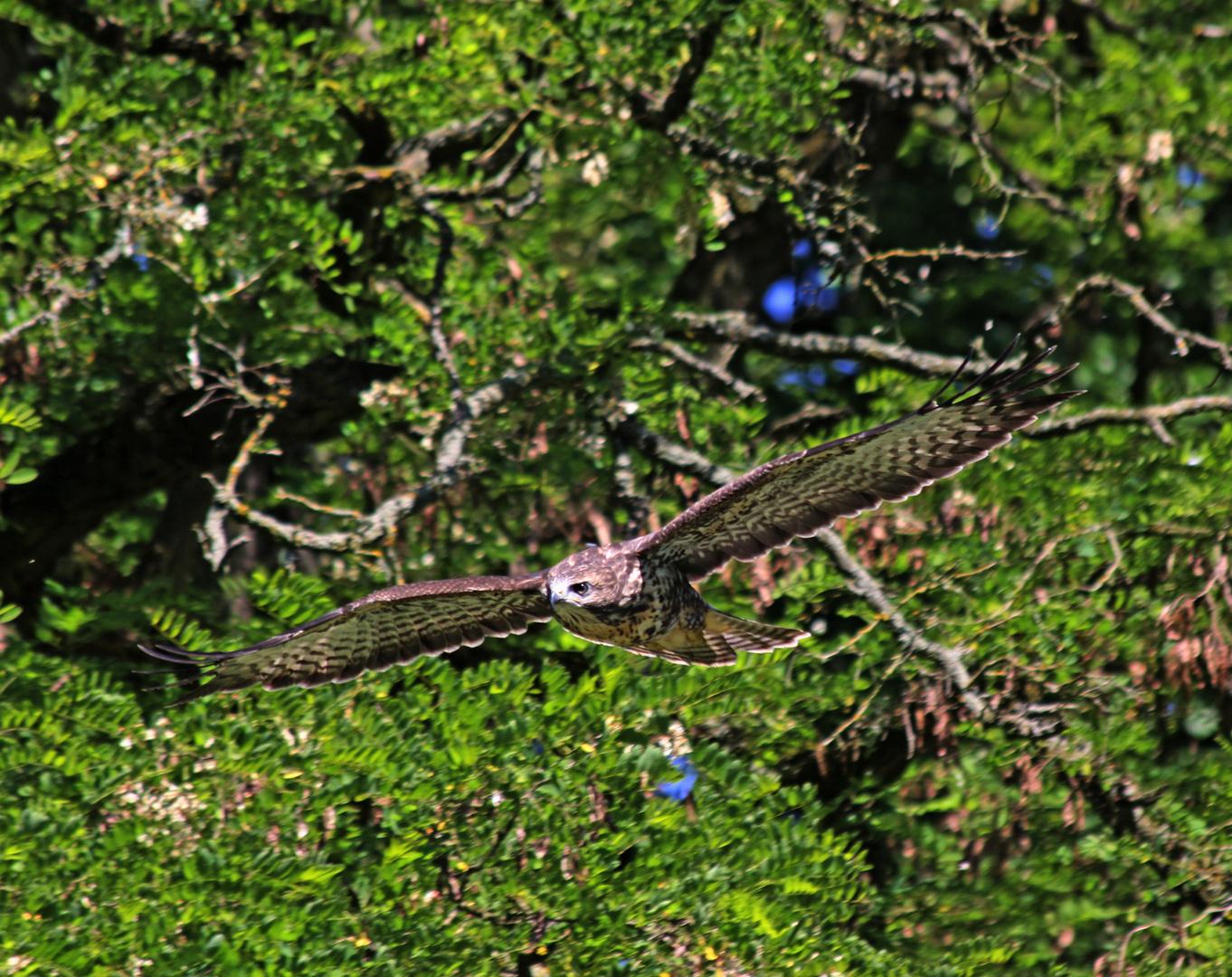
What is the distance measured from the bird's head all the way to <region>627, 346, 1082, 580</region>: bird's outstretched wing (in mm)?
91

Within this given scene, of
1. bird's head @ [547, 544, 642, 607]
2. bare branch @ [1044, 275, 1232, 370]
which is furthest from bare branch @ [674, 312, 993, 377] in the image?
bird's head @ [547, 544, 642, 607]

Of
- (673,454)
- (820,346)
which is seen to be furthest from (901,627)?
(820,346)

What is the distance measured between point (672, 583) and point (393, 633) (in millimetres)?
1129

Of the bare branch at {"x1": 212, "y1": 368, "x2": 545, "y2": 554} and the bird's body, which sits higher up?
the bare branch at {"x1": 212, "y1": 368, "x2": 545, "y2": 554}

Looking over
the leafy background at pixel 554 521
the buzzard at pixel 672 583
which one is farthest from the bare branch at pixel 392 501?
the buzzard at pixel 672 583

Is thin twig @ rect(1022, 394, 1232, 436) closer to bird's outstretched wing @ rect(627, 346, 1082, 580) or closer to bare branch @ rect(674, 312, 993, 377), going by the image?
bare branch @ rect(674, 312, 993, 377)

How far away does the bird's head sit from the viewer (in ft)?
15.0

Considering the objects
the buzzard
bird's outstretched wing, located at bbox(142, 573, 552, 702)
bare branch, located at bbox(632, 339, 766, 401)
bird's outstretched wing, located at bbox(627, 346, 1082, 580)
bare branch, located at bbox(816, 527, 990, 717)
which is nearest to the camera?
bird's outstretched wing, located at bbox(627, 346, 1082, 580)

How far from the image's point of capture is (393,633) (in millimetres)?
5207

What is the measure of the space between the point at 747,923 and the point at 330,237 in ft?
10.1

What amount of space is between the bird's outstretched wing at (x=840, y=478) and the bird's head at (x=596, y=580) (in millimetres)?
91

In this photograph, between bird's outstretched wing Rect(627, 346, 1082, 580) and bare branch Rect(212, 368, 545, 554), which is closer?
bird's outstretched wing Rect(627, 346, 1082, 580)

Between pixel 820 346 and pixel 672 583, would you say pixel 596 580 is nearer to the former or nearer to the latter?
pixel 672 583

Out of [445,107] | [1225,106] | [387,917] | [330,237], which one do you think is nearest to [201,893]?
[387,917]
